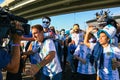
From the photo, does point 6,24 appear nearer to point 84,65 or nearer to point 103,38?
point 103,38

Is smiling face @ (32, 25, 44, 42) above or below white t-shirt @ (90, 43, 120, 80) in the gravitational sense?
above

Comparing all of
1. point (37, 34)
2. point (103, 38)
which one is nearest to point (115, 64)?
point (103, 38)

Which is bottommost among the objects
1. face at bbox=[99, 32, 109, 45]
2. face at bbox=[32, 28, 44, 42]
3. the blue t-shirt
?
the blue t-shirt

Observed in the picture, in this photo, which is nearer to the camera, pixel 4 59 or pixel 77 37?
pixel 4 59

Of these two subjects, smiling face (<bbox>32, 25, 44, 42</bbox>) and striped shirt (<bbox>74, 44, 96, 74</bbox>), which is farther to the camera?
striped shirt (<bbox>74, 44, 96, 74</bbox>)

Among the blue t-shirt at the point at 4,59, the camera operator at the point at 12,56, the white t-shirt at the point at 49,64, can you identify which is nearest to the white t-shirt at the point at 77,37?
the white t-shirt at the point at 49,64

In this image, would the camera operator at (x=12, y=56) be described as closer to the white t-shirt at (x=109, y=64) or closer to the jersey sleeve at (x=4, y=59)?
the jersey sleeve at (x=4, y=59)

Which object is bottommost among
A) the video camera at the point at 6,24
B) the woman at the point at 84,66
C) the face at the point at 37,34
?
the woman at the point at 84,66

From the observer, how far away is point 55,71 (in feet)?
17.1

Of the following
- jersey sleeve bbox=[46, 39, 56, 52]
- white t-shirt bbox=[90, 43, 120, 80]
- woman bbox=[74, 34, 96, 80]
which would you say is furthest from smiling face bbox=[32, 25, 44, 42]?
woman bbox=[74, 34, 96, 80]

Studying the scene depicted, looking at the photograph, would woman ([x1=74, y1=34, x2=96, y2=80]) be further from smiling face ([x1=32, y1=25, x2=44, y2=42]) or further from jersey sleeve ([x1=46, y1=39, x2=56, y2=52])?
smiling face ([x1=32, y1=25, x2=44, y2=42])

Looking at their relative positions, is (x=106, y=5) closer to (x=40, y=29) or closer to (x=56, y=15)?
(x=56, y=15)

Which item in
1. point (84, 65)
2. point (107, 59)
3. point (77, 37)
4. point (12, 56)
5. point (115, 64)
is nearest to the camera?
point (12, 56)

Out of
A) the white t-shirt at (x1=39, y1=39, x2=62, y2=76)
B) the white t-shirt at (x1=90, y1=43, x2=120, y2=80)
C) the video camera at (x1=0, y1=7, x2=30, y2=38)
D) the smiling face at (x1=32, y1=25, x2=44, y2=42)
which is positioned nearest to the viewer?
the video camera at (x1=0, y1=7, x2=30, y2=38)
